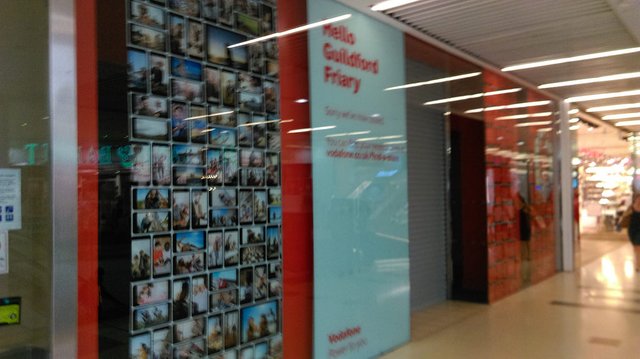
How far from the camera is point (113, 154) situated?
2.74m

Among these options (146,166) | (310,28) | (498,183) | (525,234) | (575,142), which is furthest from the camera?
(575,142)

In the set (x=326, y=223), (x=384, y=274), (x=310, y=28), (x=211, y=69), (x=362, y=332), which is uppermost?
(x=310, y=28)

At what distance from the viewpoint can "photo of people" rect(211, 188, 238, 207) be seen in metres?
3.30

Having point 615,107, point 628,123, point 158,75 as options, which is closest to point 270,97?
point 158,75

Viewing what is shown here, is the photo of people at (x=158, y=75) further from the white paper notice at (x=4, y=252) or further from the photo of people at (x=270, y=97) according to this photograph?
the white paper notice at (x=4, y=252)

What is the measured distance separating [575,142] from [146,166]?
9.08 meters

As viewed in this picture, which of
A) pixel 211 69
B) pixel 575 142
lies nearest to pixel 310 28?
pixel 211 69

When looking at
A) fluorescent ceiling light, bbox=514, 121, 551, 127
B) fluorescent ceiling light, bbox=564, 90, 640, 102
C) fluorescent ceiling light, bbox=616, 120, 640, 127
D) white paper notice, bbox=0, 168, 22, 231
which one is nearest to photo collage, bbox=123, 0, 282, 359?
white paper notice, bbox=0, 168, 22, 231

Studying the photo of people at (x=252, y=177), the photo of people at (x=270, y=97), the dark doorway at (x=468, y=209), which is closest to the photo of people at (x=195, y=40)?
the photo of people at (x=270, y=97)

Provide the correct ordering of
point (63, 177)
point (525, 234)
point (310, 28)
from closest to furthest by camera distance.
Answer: point (63, 177) → point (310, 28) → point (525, 234)

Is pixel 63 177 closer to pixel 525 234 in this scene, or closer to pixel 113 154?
pixel 113 154

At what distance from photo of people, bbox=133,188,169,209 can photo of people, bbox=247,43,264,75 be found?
3.57 feet

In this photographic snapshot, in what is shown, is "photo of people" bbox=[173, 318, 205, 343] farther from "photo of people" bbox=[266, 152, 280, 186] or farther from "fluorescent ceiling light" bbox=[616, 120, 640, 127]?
"fluorescent ceiling light" bbox=[616, 120, 640, 127]

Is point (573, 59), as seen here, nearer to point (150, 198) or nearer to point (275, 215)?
point (275, 215)
